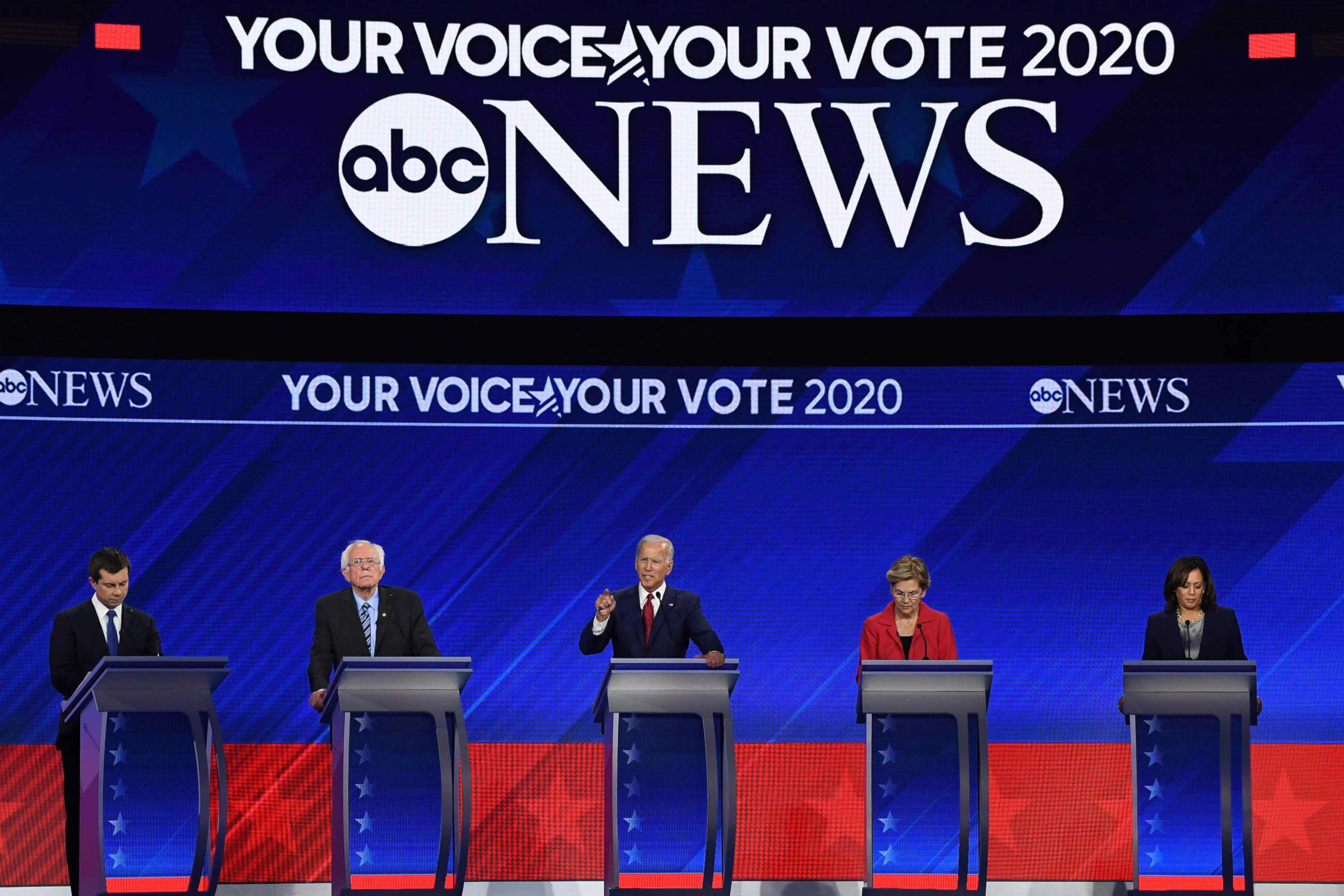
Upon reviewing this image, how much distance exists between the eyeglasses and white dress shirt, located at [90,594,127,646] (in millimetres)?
877

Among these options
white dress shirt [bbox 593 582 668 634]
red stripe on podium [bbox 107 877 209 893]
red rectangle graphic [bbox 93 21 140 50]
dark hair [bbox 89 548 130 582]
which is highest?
red rectangle graphic [bbox 93 21 140 50]

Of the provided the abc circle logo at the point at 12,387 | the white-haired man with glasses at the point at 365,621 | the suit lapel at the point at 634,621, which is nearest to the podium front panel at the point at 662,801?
the suit lapel at the point at 634,621

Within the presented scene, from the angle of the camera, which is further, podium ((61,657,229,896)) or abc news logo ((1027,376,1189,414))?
abc news logo ((1027,376,1189,414))

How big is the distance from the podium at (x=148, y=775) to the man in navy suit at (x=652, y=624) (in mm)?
1479

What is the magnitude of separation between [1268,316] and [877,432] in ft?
5.69

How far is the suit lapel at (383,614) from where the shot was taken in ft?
24.0

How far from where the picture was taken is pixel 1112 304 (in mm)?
8414

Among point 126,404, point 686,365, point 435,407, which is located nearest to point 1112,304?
point 686,365

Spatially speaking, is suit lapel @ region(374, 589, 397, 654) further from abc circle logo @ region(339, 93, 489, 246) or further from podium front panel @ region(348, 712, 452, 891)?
abc circle logo @ region(339, 93, 489, 246)

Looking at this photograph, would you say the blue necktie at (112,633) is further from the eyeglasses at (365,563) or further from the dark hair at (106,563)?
the eyeglasses at (365,563)

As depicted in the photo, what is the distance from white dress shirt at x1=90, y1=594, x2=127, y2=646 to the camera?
723 centimetres

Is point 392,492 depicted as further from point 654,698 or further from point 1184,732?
point 1184,732

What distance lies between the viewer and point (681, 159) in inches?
336

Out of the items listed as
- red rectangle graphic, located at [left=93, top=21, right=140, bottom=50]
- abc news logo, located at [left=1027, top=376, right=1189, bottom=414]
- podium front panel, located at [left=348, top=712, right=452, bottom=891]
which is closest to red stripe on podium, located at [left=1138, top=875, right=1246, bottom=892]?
abc news logo, located at [left=1027, top=376, right=1189, bottom=414]
